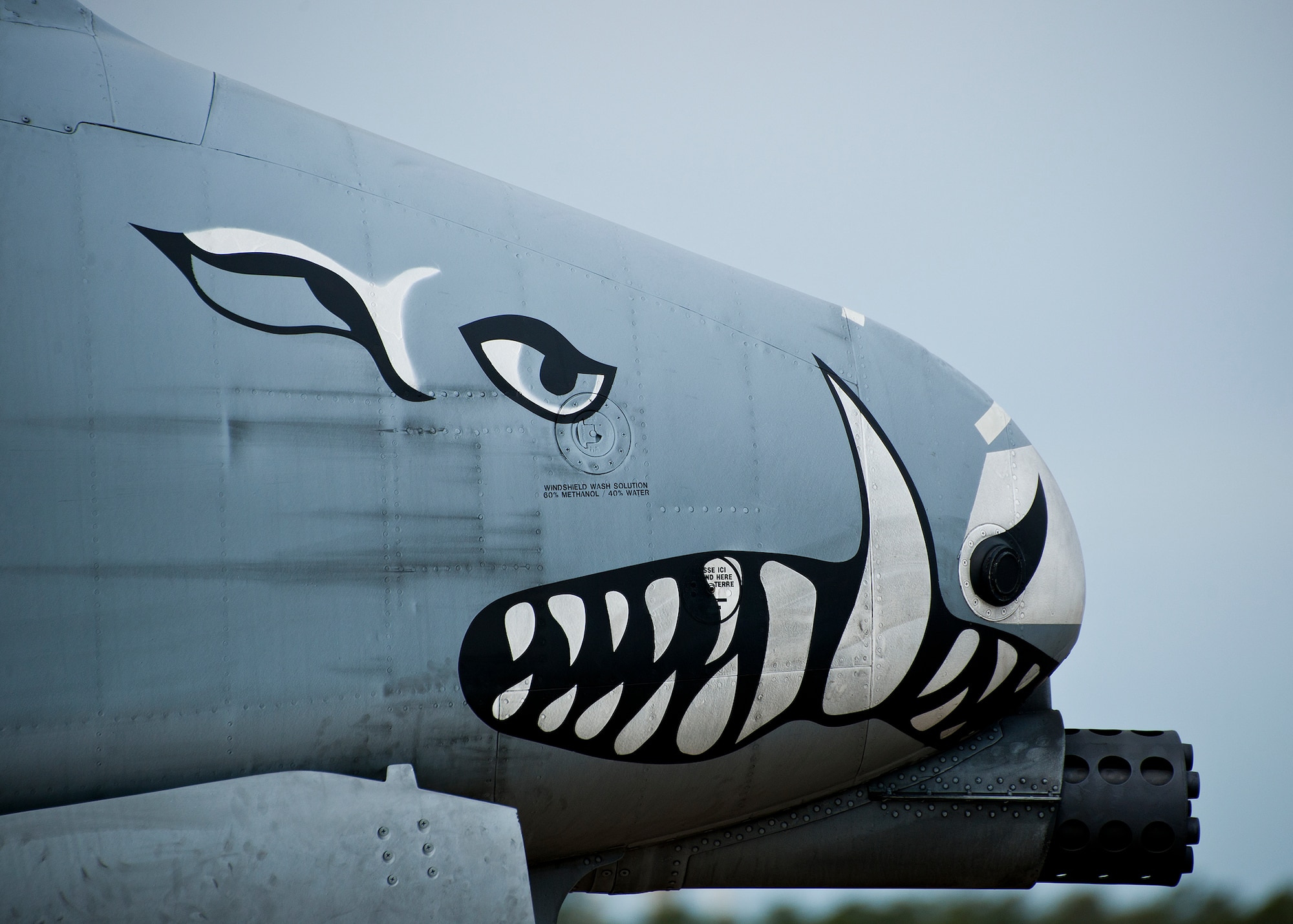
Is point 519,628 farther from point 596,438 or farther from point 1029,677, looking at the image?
point 1029,677

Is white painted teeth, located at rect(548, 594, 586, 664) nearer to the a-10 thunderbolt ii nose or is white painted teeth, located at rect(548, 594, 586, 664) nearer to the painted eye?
the a-10 thunderbolt ii nose

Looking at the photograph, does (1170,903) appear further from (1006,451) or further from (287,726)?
(287,726)

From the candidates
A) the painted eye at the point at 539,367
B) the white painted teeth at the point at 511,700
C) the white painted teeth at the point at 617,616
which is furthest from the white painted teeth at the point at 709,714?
the painted eye at the point at 539,367

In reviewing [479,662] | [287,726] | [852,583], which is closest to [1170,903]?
[852,583]

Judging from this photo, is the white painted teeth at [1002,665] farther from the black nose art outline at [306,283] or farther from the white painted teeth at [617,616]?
the black nose art outline at [306,283]

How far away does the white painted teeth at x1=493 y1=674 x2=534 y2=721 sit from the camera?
12.7 feet

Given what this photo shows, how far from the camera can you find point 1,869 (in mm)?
2914

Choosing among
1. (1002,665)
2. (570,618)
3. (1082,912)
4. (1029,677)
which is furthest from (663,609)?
(1082,912)

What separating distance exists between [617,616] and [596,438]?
28.0 inches

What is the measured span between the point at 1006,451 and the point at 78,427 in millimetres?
3985

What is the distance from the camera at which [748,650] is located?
169 inches

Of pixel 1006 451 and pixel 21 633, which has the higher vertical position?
pixel 1006 451

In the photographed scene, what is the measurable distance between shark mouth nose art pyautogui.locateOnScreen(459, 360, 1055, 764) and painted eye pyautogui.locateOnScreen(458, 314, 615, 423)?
27.4 inches

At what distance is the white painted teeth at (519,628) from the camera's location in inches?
154
